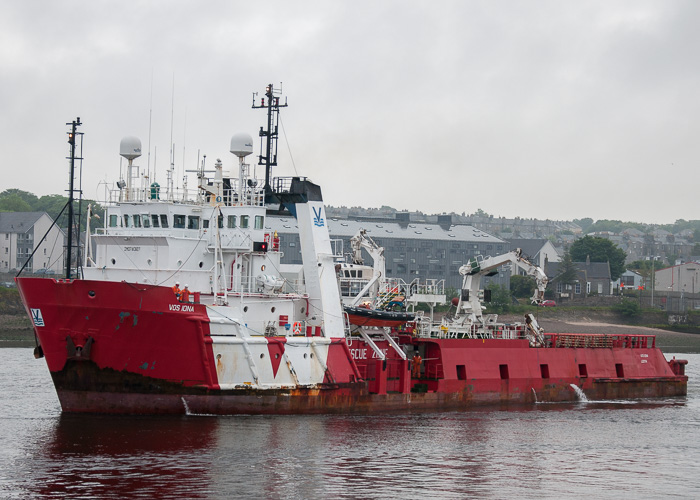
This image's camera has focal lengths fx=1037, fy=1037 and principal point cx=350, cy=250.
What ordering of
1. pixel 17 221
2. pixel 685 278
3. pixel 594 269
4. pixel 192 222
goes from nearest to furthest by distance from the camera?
1. pixel 192 222
2. pixel 17 221
3. pixel 594 269
4. pixel 685 278

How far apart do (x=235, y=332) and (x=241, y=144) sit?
6735 millimetres

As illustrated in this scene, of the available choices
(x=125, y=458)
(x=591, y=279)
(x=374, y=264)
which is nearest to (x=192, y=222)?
(x=374, y=264)

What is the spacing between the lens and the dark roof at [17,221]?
107062mm

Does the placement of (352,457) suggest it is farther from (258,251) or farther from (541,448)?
(258,251)

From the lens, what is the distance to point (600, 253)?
128 meters

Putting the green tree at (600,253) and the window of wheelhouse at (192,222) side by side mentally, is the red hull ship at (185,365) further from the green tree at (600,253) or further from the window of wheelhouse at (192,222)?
the green tree at (600,253)

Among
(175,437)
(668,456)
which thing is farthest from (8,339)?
(668,456)

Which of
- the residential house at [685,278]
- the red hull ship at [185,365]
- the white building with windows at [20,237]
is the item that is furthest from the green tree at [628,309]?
the red hull ship at [185,365]

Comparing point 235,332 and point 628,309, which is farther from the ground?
point 628,309

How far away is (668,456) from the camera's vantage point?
29.6 metres

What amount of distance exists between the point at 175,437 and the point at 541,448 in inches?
412

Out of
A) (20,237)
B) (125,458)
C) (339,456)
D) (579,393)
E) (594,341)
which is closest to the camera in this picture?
(125,458)

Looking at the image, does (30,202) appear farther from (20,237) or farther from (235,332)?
(235,332)

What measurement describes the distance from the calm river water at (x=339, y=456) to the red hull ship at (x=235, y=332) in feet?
3.37
